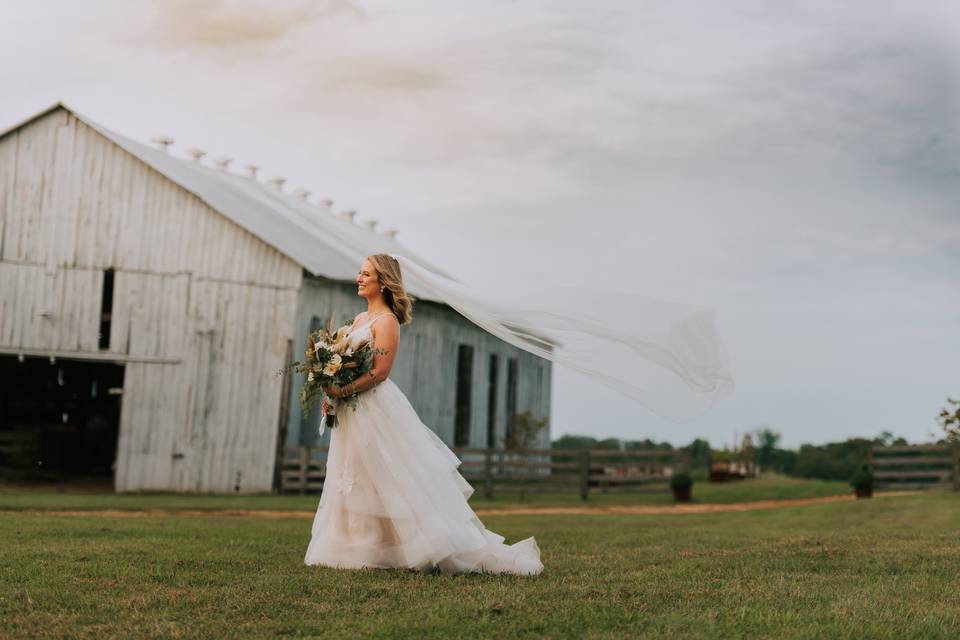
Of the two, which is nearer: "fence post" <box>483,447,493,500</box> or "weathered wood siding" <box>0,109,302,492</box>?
"weathered wood siding" <box>0,109,302,492</box>

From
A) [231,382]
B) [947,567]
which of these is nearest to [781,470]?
[231,382]

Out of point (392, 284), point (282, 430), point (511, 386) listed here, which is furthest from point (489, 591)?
point (511, 386)

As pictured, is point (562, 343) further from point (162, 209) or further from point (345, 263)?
point (345, 263)

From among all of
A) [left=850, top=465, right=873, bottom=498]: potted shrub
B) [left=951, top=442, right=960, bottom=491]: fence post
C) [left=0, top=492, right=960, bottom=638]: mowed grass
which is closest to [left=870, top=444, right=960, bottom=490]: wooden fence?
[left=951, top=442, right=960, bottom=491]: fence post

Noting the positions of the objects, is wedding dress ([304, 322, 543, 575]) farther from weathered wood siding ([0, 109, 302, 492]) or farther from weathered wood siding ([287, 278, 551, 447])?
weathered wood siding ([0, 109, 302, 492])

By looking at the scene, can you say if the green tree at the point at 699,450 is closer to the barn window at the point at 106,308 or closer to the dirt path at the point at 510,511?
the dirt path at the point at 510,511

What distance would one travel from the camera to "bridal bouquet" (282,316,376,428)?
8516 mm

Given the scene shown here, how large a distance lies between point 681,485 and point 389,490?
19.9 meters

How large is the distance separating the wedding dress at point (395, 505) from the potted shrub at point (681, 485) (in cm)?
1925

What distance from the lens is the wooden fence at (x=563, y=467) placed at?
24734 millimetres

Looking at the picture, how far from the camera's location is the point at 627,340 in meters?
9.60

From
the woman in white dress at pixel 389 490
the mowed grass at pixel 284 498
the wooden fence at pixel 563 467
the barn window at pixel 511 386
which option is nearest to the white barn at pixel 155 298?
the wooden fence at pixel 563 467

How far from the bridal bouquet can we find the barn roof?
13.7 metres

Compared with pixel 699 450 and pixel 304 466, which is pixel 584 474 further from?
pixel 699 450
